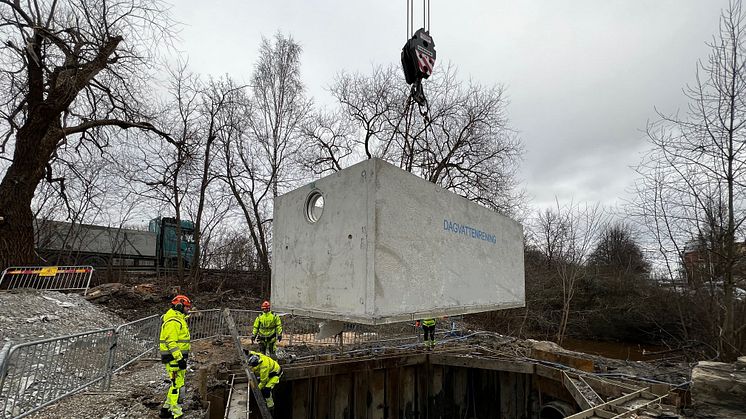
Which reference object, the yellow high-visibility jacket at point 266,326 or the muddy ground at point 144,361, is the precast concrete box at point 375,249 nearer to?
the muddy ground at point 144,361

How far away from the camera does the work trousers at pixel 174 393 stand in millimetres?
5086

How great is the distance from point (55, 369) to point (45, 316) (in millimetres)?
5198

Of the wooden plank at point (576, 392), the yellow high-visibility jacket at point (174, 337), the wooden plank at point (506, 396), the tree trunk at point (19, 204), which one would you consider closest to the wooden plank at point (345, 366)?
the wooden plank at point (506, 396)

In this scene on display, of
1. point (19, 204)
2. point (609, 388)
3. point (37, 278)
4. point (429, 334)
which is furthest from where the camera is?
point (19, 204)

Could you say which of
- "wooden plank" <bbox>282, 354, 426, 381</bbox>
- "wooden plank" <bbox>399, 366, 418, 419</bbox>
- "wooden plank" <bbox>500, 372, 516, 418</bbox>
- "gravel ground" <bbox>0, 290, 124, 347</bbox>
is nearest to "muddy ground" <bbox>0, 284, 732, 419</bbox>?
"gravel ground" <bbox>0, 290, 124, 347</bbox>

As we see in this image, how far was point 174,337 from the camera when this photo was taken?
5.69 m

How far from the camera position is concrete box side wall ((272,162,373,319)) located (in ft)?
9.86

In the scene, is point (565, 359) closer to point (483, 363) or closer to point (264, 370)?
point (483, 363)

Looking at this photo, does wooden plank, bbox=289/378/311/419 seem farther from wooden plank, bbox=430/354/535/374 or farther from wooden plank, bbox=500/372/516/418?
wooden plank, bbox=500/372/516/418

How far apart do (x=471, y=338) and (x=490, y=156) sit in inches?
361

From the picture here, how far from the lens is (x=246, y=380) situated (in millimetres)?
6746

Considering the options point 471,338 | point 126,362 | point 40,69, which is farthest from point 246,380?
point 40,69

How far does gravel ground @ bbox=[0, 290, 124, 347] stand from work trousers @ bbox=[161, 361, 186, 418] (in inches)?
174

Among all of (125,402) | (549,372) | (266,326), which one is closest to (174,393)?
(125,402)
